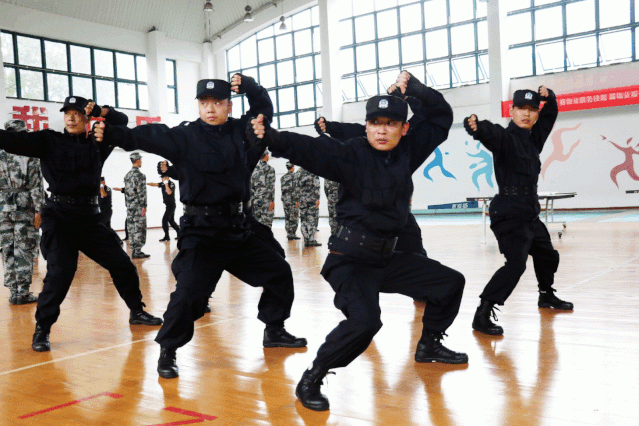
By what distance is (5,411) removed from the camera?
291cm

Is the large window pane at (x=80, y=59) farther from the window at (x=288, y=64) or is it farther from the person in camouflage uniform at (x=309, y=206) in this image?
the person in camouflage uniform at (x=309, y=206)

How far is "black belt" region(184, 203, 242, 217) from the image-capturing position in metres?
3.53

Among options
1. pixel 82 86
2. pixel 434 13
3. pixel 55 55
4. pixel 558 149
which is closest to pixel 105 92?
pixel 82 86

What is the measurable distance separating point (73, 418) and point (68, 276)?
65.8 inches

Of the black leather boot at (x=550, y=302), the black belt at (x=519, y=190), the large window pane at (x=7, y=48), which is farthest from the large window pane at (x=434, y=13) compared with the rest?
the black belt at (x=519, y=190)

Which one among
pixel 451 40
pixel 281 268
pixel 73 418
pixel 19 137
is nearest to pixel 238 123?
pixel 281 268

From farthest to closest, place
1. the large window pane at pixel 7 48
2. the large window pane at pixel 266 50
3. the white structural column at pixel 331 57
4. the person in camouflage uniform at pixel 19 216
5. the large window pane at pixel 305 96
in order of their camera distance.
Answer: the large window pane at pixel 266 50
the large window pane at pixel 305 96
the white structural column at pixel 331 57
the large window pane at pixel 7 48
the person in camouflage uniform at pixel 19 216

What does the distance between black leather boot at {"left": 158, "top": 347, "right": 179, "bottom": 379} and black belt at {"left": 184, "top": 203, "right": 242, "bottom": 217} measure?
2.67ft

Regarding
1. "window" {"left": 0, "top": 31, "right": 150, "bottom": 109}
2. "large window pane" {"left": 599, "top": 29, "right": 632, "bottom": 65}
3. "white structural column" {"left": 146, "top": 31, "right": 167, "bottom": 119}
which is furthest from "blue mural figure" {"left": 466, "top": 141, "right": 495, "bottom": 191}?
"window" {"left": 0, "top": 31, "right": 150, "bottom": 109}

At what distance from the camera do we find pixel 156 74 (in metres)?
21.6

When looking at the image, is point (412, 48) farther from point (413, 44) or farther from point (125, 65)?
point (125, 65)

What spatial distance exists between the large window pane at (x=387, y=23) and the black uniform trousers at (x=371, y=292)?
1935cm

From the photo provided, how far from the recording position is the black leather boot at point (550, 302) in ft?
15.6

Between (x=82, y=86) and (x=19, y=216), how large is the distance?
1514 cm
